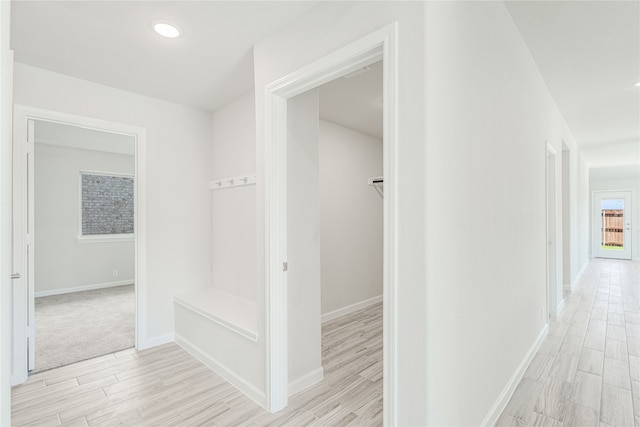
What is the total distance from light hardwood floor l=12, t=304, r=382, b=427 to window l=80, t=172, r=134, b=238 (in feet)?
12.4

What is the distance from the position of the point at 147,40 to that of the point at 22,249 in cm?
192

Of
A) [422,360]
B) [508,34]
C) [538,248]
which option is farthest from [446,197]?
[538,248]

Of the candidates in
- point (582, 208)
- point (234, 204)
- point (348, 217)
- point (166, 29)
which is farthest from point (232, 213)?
point (582, 208)

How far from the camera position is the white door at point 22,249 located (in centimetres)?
247

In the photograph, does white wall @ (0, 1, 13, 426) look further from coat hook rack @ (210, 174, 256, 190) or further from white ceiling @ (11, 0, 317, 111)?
coat hook rack @ (210, 174, 256, 190)

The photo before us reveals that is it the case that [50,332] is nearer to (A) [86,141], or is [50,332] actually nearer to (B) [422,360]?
(A) [86,141]

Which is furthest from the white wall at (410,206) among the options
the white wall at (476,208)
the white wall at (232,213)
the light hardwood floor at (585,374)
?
the white wall at (232,213)

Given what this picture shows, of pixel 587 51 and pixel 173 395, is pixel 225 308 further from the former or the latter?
pixel 587 51

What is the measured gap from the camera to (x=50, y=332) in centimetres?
359

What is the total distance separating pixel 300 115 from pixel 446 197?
52.6 inches

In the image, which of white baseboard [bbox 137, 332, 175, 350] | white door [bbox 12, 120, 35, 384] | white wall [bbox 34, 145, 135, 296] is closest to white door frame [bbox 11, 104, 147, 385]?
white door [bbox 12, 120, 35, 384]

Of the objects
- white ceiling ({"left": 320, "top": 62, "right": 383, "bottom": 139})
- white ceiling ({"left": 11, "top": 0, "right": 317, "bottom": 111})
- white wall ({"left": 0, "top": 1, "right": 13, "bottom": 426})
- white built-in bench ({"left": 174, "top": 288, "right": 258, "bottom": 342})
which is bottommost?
white built-in bench ({"left": 174, "top": 288, "right": 258, "bottom": 342})

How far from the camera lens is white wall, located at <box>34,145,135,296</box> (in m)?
5.21

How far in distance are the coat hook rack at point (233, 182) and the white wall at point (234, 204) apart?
1.9 inches
